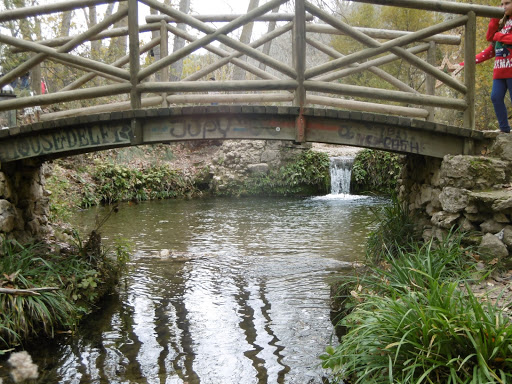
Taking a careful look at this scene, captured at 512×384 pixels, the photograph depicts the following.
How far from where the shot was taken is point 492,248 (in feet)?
18.7

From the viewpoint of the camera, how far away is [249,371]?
506cm

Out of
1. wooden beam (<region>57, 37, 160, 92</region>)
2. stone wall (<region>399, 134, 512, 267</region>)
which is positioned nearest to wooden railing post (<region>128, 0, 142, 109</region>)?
wooden beam (<region>57, 37, 160, 92</region>)

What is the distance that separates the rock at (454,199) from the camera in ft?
19.9

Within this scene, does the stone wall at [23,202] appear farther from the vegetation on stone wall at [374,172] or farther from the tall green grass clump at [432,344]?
the vegetation on stone wall at [374,172]

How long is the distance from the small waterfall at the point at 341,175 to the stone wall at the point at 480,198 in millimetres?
10853

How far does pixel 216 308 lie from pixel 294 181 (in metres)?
11.3

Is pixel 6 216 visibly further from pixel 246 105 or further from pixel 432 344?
pixel 432 344

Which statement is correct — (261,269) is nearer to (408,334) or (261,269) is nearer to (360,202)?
(408,334)

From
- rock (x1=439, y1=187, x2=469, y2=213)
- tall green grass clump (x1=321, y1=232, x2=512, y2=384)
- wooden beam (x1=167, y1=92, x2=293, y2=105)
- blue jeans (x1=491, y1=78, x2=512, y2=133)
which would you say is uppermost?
wooden beam (x1=167, y1=92, x2=293, y2=105)

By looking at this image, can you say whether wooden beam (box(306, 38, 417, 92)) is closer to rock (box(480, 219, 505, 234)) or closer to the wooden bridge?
the wooden bridge

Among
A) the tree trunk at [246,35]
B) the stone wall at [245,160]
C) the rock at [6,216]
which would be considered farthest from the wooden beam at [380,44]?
the tree trunk at [246,35]

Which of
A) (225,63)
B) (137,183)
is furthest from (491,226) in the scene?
(137,183)

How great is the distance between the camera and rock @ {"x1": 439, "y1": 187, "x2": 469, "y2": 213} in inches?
239

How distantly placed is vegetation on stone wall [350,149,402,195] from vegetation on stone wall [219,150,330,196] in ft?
3.17
